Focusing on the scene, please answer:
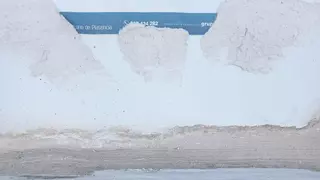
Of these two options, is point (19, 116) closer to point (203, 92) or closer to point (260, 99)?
point (203, 92)

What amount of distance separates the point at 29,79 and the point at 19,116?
11.7 inches

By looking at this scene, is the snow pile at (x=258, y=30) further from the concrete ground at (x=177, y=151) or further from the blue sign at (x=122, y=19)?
the concrete ground at (x=177, y=151)

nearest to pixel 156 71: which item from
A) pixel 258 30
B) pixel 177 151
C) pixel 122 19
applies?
pixel 122 19

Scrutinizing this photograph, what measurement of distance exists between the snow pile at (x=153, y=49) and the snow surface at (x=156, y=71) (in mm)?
27

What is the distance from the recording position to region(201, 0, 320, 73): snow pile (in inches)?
190

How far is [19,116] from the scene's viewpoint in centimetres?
488

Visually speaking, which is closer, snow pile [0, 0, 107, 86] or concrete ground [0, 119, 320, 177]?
snow pile [0, 0, 107, 86]

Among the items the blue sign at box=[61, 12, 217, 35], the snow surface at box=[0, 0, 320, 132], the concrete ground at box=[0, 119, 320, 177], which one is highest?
the blue sign at box=[61, 12, 217, 35]

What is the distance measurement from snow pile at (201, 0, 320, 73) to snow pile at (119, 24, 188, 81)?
0.20m

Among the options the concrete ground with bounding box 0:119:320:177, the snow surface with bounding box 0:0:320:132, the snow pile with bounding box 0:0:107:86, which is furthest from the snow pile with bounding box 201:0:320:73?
the snow pile with bounding box 0:0:107:86

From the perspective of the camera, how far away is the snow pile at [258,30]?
15.8 ft

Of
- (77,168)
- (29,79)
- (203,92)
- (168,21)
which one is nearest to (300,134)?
(203,92)

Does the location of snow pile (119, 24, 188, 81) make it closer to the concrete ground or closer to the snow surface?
the snow surface

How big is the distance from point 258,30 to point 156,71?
837mm
